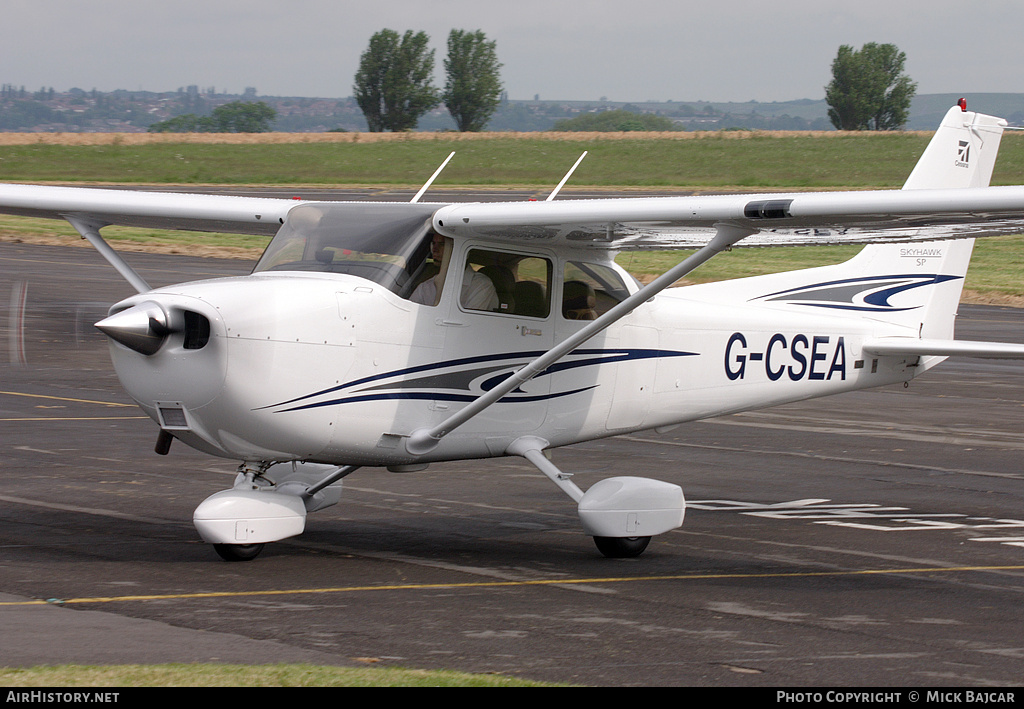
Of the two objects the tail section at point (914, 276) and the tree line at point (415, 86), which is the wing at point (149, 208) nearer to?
the tail section at point (914, 276)

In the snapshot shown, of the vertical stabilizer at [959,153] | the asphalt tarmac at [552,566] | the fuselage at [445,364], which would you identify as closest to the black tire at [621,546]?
the asphalt tarmac at [552,566]

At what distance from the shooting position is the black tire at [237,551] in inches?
314

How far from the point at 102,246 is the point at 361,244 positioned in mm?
2647

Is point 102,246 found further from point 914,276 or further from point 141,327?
point 914,276

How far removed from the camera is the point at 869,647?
247 inches

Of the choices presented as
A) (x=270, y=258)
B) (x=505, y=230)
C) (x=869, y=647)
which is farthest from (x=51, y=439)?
(x=869, y=647)

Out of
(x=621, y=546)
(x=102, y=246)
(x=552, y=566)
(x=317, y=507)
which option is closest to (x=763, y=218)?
(x=621, y=546)

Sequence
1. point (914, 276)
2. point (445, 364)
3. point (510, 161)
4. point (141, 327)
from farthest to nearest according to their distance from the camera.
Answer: point (510, 161) < point (914, 276) < point (445, 364) < point (141, 327)

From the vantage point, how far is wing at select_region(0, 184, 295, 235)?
972cm

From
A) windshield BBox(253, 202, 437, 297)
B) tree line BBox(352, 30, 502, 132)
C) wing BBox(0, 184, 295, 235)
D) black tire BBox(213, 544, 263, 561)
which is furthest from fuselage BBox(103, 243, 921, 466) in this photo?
tree line BBox(352, 30, 502, 132)

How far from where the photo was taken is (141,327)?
7.00 meters

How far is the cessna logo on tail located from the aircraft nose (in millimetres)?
7494

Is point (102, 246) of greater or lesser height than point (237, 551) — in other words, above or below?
above
